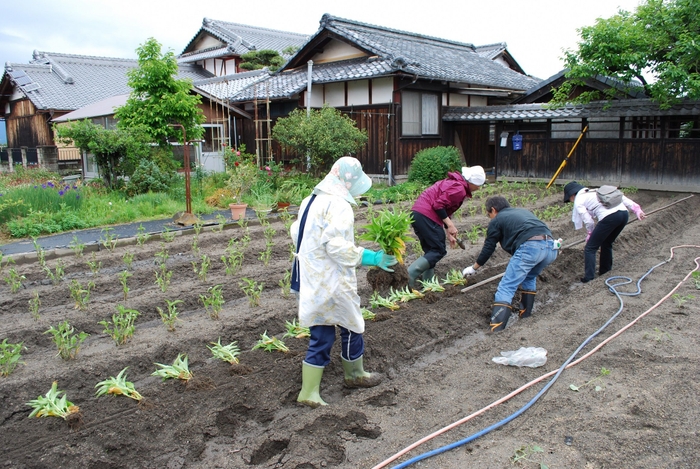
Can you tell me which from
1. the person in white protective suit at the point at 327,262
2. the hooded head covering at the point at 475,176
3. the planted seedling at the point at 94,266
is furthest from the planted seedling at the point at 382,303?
the planted seedling at the point at 94,266

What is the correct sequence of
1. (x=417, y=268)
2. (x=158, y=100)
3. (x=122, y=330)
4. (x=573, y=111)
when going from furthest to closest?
(x=573, y=111) < (x=158, y=100) < (x=417, y=268) < (x=122, y=330)

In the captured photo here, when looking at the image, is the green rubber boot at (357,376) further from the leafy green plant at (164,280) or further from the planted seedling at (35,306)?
the planted seedling at (35,306)

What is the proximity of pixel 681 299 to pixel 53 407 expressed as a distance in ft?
19.5

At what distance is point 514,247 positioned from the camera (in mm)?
5570

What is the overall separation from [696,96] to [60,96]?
23.3 metres

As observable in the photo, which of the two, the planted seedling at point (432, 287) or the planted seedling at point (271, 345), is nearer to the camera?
the planted seedling at point (271, 345)

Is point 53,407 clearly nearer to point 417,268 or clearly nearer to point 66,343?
point 66,343

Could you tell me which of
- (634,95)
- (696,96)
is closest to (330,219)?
(696,96)

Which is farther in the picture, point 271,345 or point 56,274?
point 56,274

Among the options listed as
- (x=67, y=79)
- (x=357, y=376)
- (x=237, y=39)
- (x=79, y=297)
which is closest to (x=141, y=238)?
(x=79, y=297)

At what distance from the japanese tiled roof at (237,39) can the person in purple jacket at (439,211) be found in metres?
26.2

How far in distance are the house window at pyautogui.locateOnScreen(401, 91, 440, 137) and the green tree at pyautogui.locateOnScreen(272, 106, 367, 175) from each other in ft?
7.91

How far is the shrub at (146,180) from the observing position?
12.4 metres

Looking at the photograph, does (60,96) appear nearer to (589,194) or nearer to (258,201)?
(258,201)
